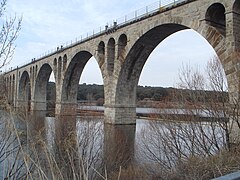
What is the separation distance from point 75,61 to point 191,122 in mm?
25984

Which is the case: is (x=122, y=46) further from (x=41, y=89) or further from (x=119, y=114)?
(x=41, y=89)

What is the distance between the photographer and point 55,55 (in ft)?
132

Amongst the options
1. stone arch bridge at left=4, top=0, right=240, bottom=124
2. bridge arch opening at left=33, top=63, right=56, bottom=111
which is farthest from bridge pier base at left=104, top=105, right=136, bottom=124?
bridge arch opening at left=33, top=63, right=56, bottom=111

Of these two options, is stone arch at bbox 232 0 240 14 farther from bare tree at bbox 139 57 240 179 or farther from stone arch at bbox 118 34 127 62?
stone arch at bbox 118 34 127 62

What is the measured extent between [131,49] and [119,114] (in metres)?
5.92

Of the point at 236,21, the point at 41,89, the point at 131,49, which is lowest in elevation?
the point at 41,89

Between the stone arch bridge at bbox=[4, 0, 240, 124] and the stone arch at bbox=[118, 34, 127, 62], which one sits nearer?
the stone arch bridge at bbox=[4, 0, 240, 124]

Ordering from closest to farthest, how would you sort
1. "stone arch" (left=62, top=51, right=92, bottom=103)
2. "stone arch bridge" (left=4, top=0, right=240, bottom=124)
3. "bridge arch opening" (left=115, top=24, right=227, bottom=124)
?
1. "stone arch bridge" (left=4, top=0, right=240, bottom=124)
2. "bridge arch opening" (left=115, top=24, right=227, bottom=124)
3. "stone arch" (left=62, top=51, right=92, bottom=103)

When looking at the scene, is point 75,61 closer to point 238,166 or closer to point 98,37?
point 98,37

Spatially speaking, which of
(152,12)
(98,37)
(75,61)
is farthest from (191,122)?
(75,61)

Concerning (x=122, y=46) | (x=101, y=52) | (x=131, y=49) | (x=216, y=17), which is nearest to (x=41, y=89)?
(x=101, y=52)

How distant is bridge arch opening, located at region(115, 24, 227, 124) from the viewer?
76.7ft

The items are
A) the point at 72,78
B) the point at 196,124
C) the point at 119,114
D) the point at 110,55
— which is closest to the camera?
the point at 196,124

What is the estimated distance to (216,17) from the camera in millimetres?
17547
